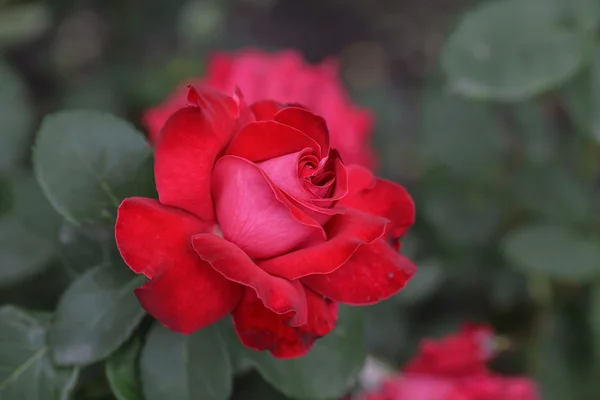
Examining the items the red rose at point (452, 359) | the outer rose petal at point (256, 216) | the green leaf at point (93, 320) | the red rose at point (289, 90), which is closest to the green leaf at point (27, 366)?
the green leaf at point (93, 320)

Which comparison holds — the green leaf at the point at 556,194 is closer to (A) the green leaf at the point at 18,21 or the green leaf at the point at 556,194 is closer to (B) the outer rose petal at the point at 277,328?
(B) the outer rose petal at the point at 277,328

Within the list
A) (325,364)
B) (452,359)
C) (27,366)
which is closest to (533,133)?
(452,359)

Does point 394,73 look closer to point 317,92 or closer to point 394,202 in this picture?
point 317,92

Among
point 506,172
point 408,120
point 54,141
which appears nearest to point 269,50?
point 408,120

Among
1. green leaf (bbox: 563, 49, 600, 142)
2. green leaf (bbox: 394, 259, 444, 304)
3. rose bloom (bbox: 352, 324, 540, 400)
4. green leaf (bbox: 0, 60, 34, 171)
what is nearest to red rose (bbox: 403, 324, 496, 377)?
rose bloom (bbox: 352, 324, 540, 400)

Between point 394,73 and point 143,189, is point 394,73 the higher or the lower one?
the lower one

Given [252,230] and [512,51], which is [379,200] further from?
[512,51]
